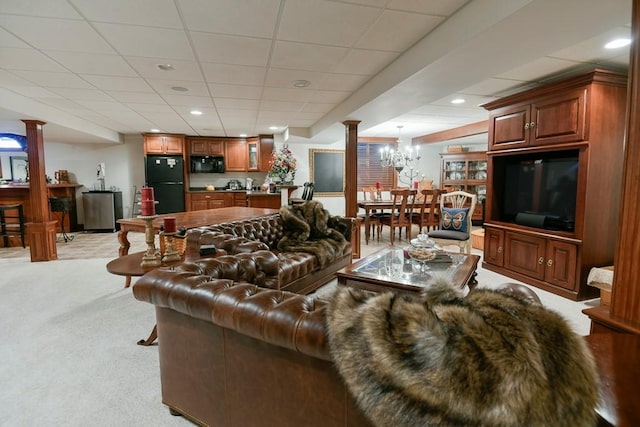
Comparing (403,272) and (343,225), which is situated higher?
(343,225)

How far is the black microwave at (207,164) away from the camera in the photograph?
25.0 ft

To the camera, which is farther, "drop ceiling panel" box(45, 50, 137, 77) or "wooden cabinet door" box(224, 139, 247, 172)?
"wooden cabinet door" box(224, 139, 247, 172)

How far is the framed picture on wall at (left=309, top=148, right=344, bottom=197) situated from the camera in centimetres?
769

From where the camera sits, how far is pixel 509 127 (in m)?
3.84

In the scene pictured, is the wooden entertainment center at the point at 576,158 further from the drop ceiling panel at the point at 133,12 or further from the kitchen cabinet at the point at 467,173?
the kitchen cabinet at the point at 467,173

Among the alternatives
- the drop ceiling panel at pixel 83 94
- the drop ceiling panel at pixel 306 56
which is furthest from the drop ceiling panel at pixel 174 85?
the drop ceiling panel at pixel 306 56

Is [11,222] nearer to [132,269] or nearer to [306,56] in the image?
[132,269]

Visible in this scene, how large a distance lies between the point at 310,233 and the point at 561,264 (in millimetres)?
2785

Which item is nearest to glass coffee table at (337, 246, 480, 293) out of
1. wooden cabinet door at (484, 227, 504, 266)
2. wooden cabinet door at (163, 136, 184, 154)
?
wooden cabinet door at (484, 227, 504, 266)

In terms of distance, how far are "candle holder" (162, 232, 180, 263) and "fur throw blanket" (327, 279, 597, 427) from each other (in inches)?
75.2

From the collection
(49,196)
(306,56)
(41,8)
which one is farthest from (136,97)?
(49,196)

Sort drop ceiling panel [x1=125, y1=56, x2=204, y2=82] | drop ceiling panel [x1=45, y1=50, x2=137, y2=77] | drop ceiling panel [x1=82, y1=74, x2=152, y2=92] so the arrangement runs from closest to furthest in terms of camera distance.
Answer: drop ceiling panel [x1=45, y1=50, x2=137, y2=77] → drop ceiling panel [x1=125, y1=56, x2=204, y2=82] → drop ceiling panel [x1=82, y1=74, x2=152, y2=92]

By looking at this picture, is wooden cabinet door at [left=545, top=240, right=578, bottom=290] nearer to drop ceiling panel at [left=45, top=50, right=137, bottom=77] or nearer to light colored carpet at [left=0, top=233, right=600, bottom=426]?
light colored carpet at [left=0, top=233, right=600, bottom=426]

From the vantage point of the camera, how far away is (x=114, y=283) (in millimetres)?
3734
